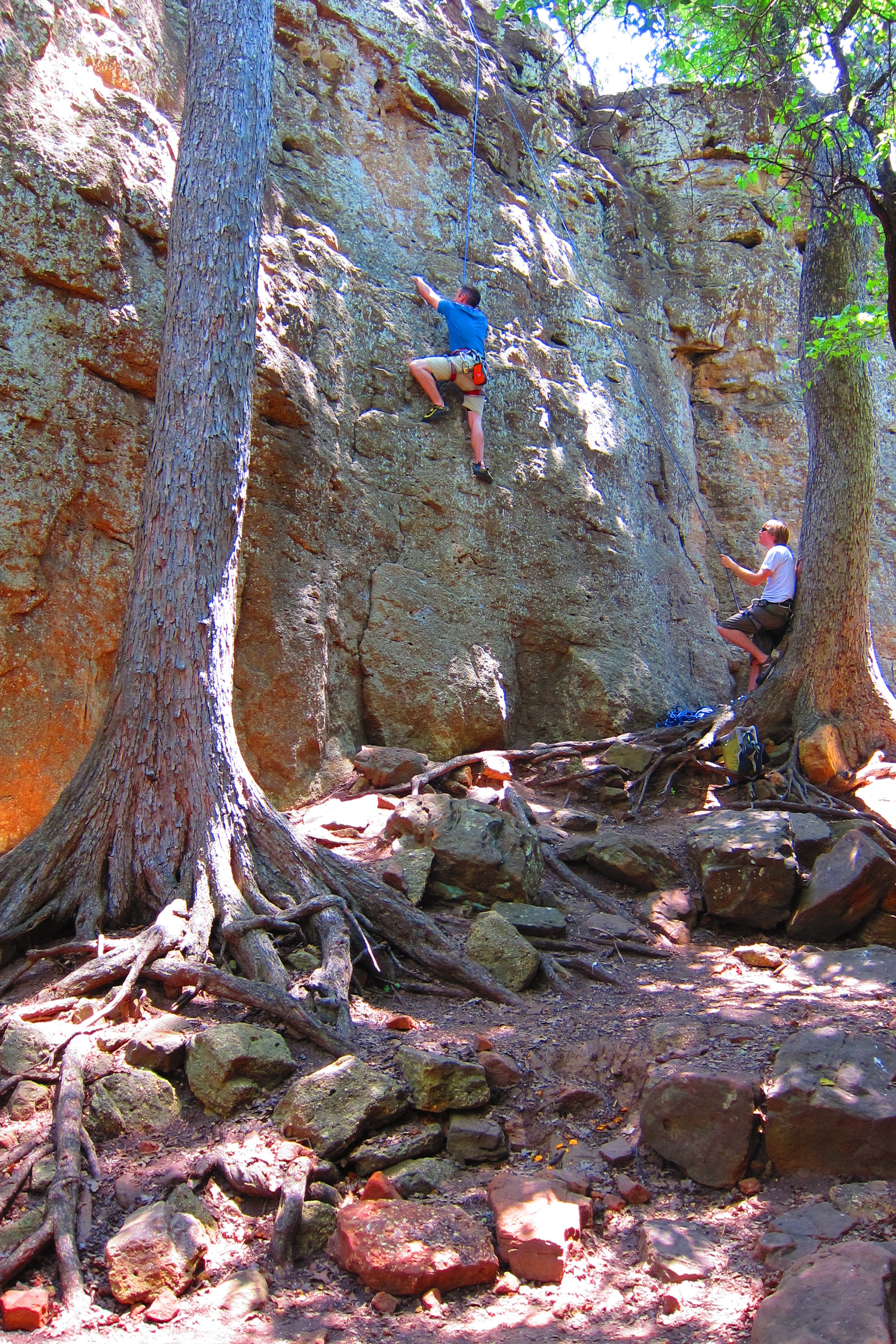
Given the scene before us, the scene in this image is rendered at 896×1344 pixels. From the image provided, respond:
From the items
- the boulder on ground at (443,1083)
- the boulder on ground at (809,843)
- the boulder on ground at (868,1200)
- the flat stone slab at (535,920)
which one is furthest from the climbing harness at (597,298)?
the boulder on ground at (868,1200)

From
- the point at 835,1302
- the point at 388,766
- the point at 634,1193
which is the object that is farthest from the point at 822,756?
the point at 835,1302

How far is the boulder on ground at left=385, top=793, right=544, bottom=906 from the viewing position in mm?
5152

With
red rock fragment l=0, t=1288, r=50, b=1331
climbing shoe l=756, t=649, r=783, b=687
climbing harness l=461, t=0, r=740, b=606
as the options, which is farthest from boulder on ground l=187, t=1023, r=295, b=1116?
climbing harness l=461, t=0, r=740, b=606

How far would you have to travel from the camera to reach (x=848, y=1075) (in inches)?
122

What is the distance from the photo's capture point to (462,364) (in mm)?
7871

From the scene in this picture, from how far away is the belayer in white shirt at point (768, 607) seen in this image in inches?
300

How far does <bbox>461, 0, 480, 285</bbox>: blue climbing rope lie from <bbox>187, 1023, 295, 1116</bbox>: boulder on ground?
739 centimetres

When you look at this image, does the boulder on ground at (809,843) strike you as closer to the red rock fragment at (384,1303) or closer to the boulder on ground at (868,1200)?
the boulder on ground at (868,1200)

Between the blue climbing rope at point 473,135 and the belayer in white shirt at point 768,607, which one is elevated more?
the blue climbing rope at point 473,135

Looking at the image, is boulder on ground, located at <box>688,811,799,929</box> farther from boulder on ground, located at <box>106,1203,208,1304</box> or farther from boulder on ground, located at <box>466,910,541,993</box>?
→ boulder on ground, located at <box>106,1203,208,1304</box>

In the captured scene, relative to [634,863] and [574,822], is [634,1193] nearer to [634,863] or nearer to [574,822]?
[634,863]

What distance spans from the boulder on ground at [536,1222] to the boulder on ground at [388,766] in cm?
363

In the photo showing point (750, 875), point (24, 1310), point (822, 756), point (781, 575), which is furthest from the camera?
point (781, 575)

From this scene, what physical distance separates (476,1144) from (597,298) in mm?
9265
